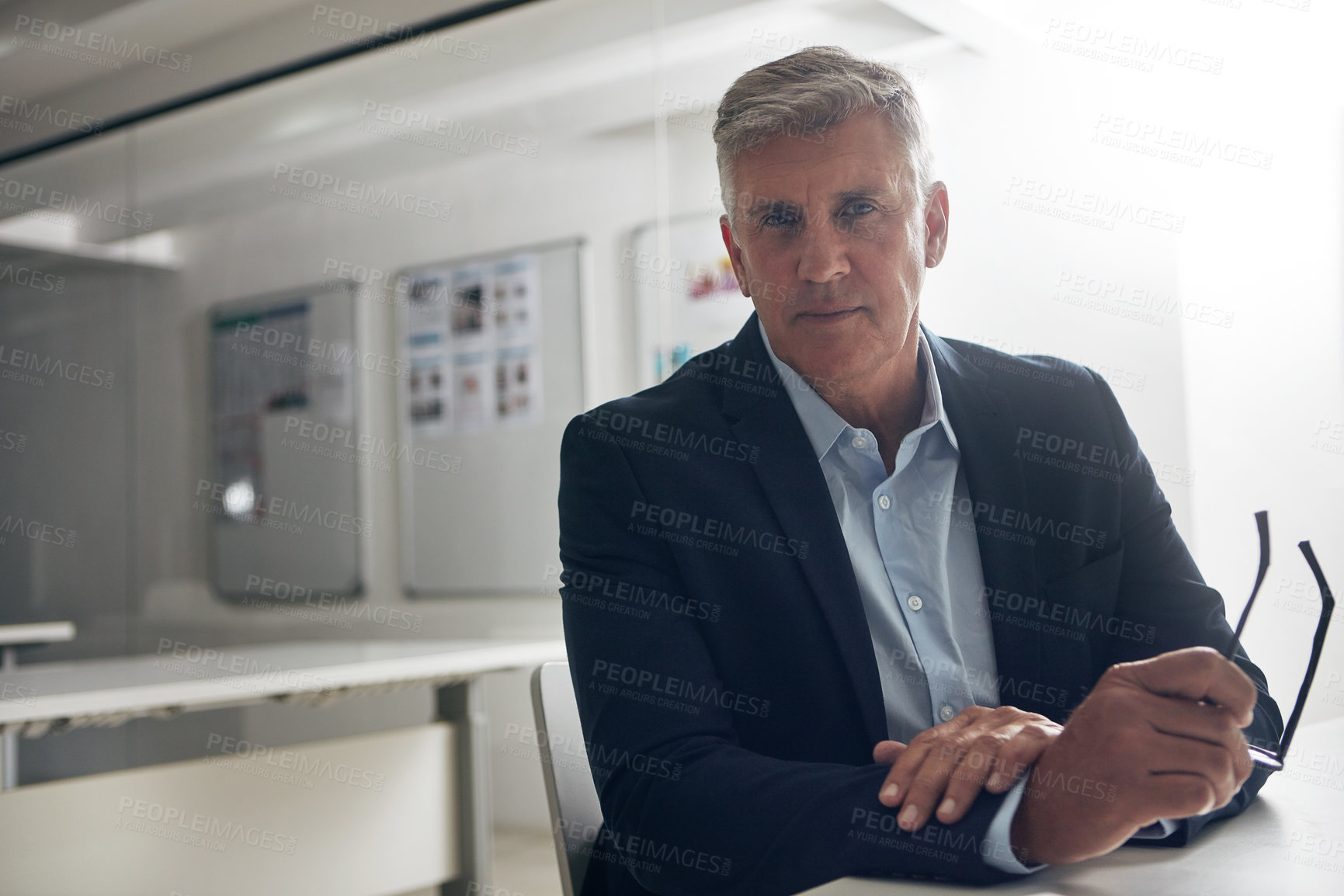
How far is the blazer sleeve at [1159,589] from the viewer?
1140 millimetres

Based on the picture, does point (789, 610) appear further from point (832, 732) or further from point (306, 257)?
point (306, 257)

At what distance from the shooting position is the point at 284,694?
83.0 inches

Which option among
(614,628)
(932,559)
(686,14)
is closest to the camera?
(614,628)

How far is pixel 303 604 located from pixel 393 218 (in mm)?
1505

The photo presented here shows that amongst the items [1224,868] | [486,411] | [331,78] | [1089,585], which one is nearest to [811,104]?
[1089,585]

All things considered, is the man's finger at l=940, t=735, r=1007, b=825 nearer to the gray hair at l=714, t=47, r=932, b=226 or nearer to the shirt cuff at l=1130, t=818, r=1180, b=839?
the shirt cuff at l=1130, t=818, r=1180, b=839

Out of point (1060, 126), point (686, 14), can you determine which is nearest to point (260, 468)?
point (686, 14)

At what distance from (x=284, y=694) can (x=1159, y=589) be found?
166cm

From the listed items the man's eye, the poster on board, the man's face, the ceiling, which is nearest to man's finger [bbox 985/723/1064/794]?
the man's face

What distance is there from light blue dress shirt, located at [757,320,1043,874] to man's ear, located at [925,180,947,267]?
9.1 inches

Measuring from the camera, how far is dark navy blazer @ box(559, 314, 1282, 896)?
979 mm

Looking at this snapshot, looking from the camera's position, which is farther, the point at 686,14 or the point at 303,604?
the point at 303,604

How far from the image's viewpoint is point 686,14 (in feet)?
9.33

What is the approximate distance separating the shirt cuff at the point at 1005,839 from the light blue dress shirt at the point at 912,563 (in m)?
0.36
